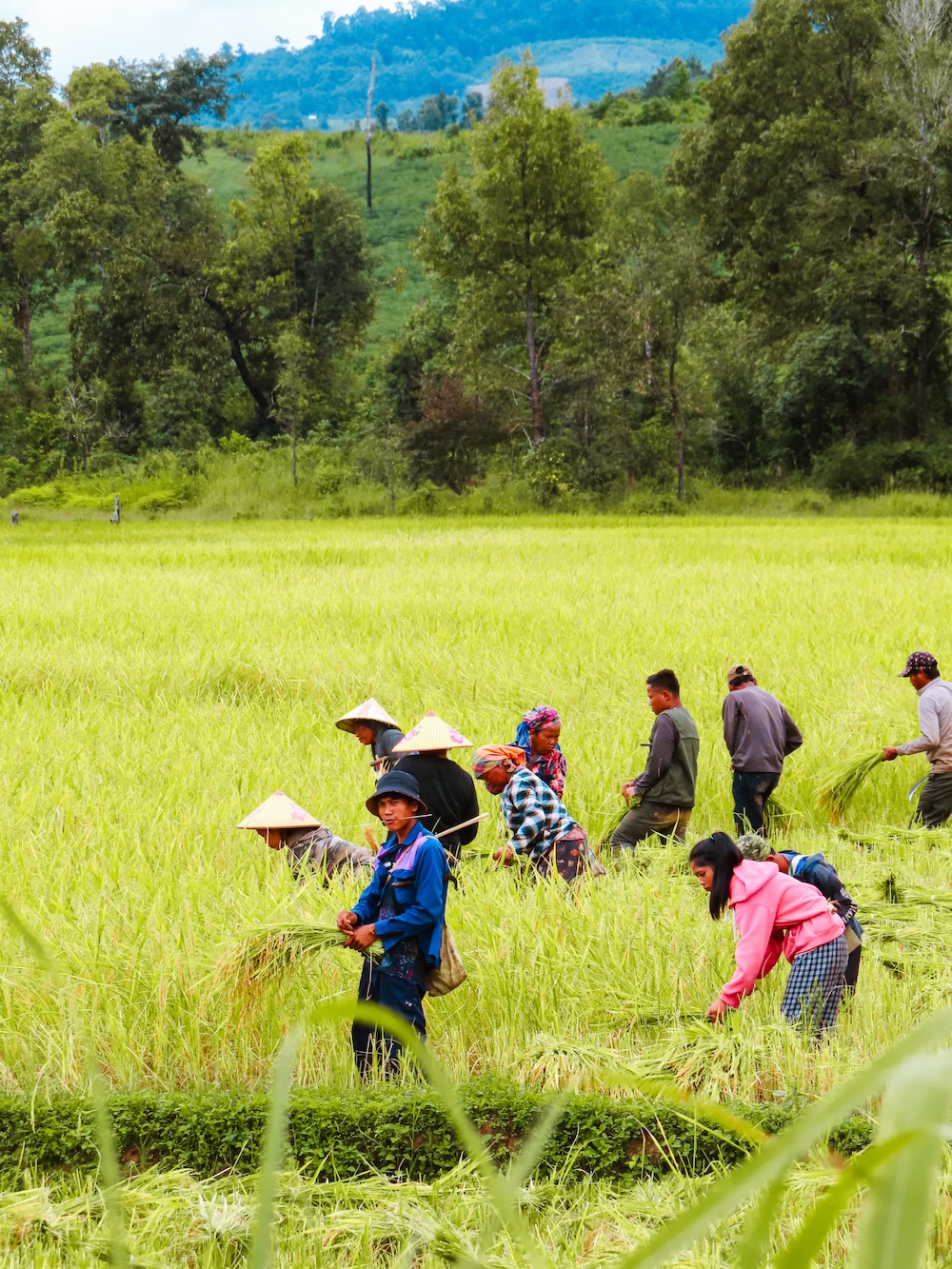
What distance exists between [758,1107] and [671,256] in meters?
25.6

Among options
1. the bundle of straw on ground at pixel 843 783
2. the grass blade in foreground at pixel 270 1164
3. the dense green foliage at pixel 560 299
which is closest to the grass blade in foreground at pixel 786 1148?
the grass blade in foreground at pixel 270 1164

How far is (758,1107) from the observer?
3553 mm

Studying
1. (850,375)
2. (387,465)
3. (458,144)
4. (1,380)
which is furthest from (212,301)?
(458,144)

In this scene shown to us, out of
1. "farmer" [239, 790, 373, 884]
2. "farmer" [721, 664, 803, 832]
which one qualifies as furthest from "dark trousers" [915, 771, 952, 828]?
"farmer" [239, 790, 373, 884]

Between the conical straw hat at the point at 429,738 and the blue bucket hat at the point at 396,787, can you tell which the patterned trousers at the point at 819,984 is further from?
the conical straw hat at the point at 429,738

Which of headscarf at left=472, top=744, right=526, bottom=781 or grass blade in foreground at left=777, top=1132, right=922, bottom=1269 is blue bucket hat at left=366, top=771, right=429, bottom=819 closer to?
headscarf at left=472, top=744, right=526, bottom=781

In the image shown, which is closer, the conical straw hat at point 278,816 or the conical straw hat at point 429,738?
the conical straw hat at point 278,816

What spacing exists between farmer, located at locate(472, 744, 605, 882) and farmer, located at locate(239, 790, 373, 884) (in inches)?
27.1

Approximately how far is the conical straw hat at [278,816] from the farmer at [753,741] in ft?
8.76

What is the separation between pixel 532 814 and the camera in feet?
18.3

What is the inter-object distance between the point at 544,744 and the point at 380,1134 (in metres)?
2.62

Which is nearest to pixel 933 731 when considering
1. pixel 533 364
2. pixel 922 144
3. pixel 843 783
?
pixel 843 783

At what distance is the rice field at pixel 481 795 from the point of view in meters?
4.13

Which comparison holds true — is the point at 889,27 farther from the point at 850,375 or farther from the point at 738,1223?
the point at 738,1223
